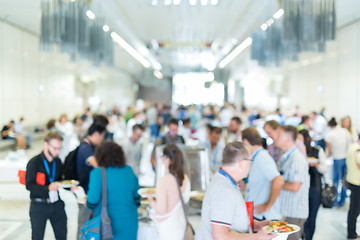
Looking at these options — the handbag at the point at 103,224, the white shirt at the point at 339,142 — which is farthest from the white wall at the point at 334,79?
the handbag at the point at 103,224

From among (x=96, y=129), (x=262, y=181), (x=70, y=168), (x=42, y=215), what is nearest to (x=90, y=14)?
(x=96, y=129)

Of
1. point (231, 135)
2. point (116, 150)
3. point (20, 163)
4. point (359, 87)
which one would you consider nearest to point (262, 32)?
point (359, 87)

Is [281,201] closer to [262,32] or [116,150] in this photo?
[116,150]

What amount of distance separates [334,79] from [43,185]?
1654 cm

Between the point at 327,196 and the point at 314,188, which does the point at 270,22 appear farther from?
Result: the point at 314,188

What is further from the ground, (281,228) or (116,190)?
(116,190)

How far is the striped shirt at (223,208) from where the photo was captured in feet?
8.89

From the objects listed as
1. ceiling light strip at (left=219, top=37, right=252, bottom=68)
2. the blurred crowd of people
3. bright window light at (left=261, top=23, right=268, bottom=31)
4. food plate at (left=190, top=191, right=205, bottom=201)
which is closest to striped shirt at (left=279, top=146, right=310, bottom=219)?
the blurred crowd of people

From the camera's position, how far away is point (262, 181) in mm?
4422

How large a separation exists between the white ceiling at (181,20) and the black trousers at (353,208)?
335cm

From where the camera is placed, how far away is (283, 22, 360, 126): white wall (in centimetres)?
1510

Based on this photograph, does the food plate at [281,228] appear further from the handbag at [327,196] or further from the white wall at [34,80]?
the white wall at [34,80]

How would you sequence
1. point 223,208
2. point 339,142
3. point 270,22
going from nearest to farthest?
point 223,208 < point 339,142 < point 270,22

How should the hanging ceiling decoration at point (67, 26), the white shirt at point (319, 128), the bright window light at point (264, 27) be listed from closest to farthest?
1. the hanging ceiling decoration at point (67, 26)
2. the white shirt at point (319, 128)
3. the bright window light at point (264, 27)
